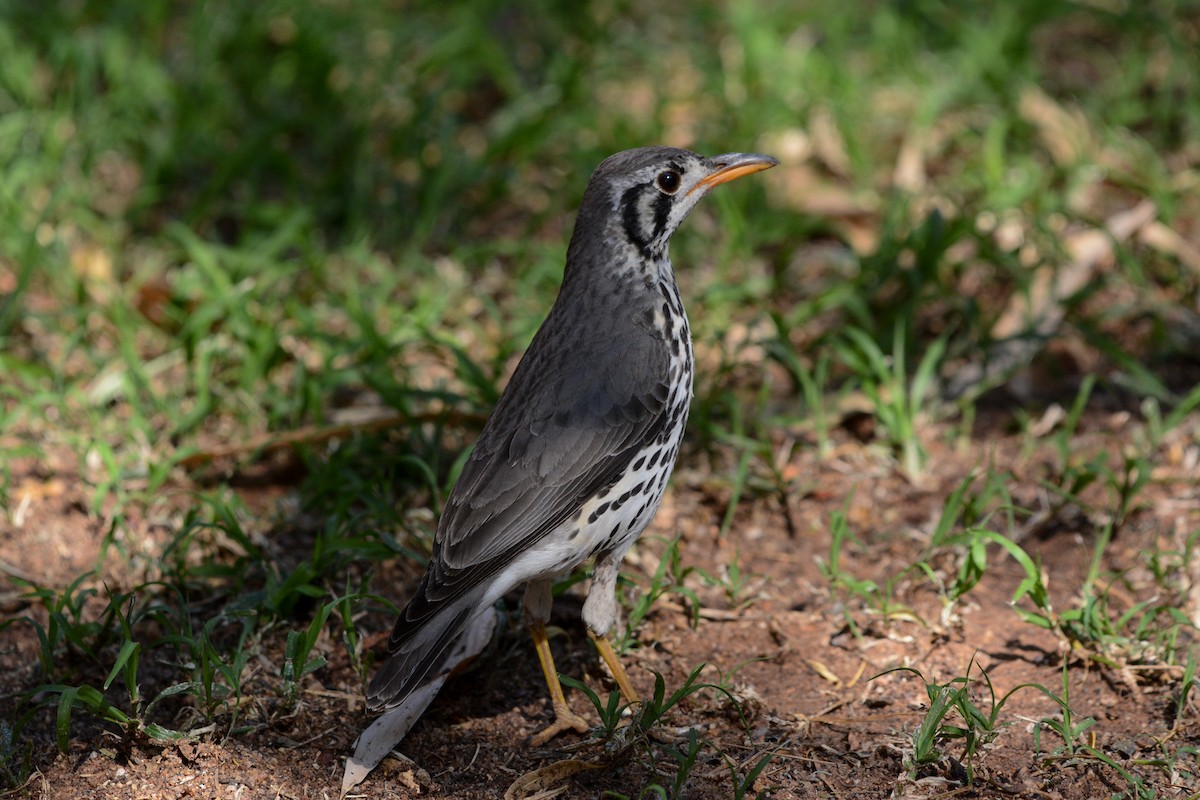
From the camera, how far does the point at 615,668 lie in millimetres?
4305

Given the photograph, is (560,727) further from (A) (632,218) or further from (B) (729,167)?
(B) (729,167)

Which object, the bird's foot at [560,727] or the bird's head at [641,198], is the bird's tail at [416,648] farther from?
the bird's head at [641,198]

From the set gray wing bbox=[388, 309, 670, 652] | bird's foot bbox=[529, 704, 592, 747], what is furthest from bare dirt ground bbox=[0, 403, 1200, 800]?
gray wing bbox=[388, 309, 670, 652]

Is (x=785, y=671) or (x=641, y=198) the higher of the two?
(x=641, y=198)

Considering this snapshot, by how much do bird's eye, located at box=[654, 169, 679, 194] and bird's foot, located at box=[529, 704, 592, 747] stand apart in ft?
5.63

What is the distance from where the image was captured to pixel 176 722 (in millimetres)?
4121

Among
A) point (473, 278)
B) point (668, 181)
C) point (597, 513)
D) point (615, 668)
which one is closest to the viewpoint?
point (597, 513)

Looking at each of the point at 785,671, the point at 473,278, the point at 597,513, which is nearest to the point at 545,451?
the point at 597,513

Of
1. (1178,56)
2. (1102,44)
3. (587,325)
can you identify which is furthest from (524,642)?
(1102,44)

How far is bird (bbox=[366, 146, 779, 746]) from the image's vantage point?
3980 mm

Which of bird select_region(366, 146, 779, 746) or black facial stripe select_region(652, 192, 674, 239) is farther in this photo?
black facial stripe select_region(652, 192, 674, 239)

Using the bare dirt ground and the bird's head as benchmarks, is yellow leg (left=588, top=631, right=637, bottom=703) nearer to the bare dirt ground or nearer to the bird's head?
the bare dirt ground

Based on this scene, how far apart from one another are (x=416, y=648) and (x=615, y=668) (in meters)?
0.73

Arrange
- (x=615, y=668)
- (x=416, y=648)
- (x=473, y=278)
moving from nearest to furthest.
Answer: (x=416, y=648) < (x=615, y=668) < (x=473, y=278)
